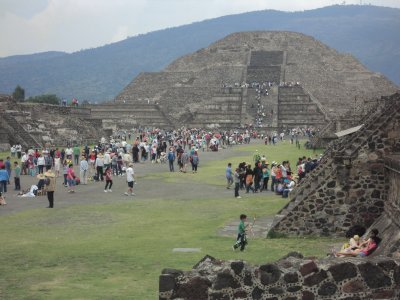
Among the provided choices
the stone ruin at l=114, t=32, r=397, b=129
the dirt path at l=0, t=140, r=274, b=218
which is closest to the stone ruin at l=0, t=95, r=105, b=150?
the dirt path at l=0, t=140, r=274, b=218

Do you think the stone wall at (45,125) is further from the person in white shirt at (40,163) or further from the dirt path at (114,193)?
the dirt path at (114,193)

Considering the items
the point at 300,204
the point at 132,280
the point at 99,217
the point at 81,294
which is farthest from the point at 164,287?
the point at 99,217

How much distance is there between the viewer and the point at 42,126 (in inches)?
2196

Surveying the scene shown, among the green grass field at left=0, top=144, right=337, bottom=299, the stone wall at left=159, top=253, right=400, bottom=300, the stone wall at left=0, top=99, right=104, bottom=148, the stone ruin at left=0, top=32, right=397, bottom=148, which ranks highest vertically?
the stone ruin at left=0, top=32, right=397, bottom=148

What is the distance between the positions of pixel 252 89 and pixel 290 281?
8764 cm

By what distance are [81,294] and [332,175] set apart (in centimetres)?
713

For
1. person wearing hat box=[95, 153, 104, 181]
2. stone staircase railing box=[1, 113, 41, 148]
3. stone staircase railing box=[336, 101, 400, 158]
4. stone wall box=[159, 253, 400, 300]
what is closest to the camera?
stone wall box=[159, 253, 400, 300]

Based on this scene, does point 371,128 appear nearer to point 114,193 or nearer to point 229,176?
point 114,193

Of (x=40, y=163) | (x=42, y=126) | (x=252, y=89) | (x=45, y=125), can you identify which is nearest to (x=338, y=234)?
(x=40, y=163)

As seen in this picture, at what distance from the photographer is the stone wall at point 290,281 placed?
263 inches

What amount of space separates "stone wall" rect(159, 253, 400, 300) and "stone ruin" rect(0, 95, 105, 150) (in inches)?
1664

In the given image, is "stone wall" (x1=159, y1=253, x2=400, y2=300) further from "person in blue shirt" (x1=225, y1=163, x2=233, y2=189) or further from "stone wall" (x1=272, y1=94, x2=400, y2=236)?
"person in blue shirt" (x1=225, y1=163, x2=233, y2=189)

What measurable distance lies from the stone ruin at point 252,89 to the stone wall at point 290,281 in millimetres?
66997

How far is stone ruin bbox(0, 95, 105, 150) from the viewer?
162 feet
